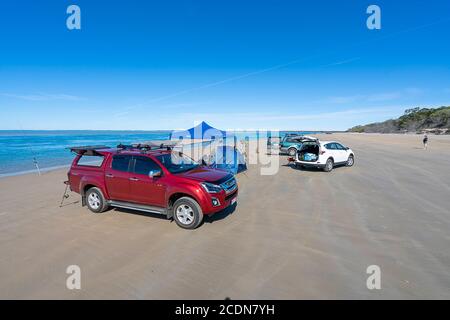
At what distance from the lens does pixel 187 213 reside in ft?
18.9

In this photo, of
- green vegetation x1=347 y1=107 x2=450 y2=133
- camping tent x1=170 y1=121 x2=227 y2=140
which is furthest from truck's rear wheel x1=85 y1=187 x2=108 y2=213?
green vegetation x1=347 y1=107 x2=450 y2=133

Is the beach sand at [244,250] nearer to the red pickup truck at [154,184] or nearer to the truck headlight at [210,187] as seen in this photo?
the red pickup truck at [154,184]

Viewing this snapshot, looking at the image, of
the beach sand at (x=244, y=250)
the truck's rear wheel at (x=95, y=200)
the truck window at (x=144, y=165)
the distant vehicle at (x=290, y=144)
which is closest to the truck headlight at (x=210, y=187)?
the beach sand at (x=244, y=250)

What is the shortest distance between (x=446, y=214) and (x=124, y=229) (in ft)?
27.6

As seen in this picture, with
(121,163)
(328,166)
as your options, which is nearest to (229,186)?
(121,163)

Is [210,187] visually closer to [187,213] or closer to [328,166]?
[187,213]

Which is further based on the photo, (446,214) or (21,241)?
(446,214)

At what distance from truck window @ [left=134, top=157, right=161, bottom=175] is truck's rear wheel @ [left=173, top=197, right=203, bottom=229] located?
3.79 feet

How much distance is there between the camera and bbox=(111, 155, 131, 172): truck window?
658 cm

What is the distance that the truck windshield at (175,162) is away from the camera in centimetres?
636

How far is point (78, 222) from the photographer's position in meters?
6.32

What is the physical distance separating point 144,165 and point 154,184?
2.24 ft
